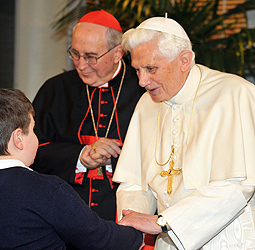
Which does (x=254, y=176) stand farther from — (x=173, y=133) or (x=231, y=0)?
(x=231, y=0)

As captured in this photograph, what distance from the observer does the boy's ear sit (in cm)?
220

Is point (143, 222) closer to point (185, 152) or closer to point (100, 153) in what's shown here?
point (185, 152)

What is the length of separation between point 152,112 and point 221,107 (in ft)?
1.73

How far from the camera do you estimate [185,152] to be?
9.48 feet

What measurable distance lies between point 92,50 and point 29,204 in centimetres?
175

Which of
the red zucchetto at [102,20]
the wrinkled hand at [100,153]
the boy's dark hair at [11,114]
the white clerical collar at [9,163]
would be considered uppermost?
the red zucchetto at [102,20]

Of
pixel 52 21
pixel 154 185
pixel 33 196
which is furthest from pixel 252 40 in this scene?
pixel 33 196

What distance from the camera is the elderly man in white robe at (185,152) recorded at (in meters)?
2.63

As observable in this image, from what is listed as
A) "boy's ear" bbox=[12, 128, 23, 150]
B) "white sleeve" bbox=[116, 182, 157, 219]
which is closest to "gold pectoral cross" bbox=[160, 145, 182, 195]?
"white sleeve" bbox=[116, 182, 157, 219]

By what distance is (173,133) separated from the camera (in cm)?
304

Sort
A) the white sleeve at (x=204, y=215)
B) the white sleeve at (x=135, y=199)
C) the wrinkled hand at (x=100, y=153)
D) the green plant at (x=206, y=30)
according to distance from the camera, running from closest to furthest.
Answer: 1. the white sleeve at (x=204, y=215)
2. the white sleeve at (x=135, y=199)
3. the wrinkled hand at (x=100, y=153)
4. the green plant at (x=206, y=30)

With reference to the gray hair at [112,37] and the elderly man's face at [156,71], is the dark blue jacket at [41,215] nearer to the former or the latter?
the elderly man's face at [156,71]

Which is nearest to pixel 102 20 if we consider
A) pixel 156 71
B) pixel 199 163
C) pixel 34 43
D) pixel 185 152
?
pixel 156 71

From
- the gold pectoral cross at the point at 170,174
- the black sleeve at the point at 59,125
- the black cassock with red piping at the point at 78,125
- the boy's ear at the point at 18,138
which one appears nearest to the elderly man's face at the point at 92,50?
the black cassock with red piping at the point at 78,125
